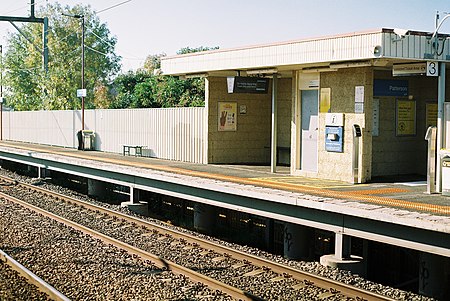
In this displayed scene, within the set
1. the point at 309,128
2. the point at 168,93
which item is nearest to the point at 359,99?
the point at 309,128

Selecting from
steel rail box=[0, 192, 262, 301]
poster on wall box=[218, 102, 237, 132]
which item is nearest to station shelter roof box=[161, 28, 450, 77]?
poster on wall box=[218, 102, 237, 132]

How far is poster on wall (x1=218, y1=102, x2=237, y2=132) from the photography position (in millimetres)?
22219

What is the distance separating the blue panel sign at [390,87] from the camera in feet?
53.2

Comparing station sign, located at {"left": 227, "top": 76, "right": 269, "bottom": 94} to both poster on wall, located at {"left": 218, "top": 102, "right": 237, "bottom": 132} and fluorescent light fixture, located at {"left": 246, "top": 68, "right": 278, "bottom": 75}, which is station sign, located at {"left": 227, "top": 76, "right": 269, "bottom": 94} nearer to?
fluorescent light fixture, located at {"left": 246, "top": 68, "right": 278, "bottom": 75}

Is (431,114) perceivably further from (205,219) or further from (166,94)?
(166,94)

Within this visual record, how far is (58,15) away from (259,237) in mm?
61107

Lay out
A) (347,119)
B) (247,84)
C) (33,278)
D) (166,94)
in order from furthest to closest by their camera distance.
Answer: (166,94) → (247,84) → (347,119) → (33,278)

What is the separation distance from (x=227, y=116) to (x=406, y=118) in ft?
22.9

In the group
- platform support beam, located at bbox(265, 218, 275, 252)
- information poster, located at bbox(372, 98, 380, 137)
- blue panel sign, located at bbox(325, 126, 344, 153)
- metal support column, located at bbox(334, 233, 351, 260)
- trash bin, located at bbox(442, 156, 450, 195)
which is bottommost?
platform support beam, located at bbox(265, 218, 275, 252)

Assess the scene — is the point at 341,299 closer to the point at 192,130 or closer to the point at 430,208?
the point at 430,208

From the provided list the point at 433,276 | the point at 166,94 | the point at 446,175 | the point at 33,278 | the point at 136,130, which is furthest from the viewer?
the point at 166,94

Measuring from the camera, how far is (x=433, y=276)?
36.2ft

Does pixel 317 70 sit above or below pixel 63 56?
below

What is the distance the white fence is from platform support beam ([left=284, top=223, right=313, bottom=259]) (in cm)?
928
